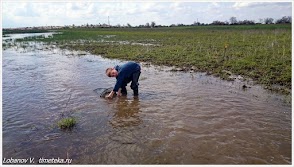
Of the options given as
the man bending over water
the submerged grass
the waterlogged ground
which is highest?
the man bending over water

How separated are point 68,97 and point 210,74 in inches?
220

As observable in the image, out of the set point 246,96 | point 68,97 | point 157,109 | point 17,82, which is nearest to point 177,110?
point 157,109

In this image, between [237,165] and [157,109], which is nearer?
[237,165]

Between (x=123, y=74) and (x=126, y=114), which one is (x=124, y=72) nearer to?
(x=123, y=74)

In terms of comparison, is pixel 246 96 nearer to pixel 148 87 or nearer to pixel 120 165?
pixel 148 87

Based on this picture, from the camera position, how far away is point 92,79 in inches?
428

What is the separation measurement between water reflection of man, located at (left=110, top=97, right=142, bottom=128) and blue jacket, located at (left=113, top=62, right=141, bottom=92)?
19.8 inches

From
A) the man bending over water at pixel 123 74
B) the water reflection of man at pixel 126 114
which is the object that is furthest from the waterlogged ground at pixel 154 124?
the man bending over water at pixel 123 74

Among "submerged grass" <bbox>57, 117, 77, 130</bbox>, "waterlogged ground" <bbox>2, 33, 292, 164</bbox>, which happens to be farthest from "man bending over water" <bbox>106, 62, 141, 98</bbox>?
"submerged grass" <bbox>57, 117, 77, 130</bbox>

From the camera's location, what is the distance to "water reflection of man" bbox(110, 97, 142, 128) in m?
6.12

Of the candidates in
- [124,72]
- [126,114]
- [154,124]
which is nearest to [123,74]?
[124,72]

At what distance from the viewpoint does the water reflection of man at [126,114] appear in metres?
6.12

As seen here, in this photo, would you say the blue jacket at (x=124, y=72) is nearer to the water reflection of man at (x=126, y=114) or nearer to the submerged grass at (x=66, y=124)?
the water reflection of man at (x=126, y=114)

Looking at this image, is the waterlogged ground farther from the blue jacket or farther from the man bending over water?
→ the blue jacket
